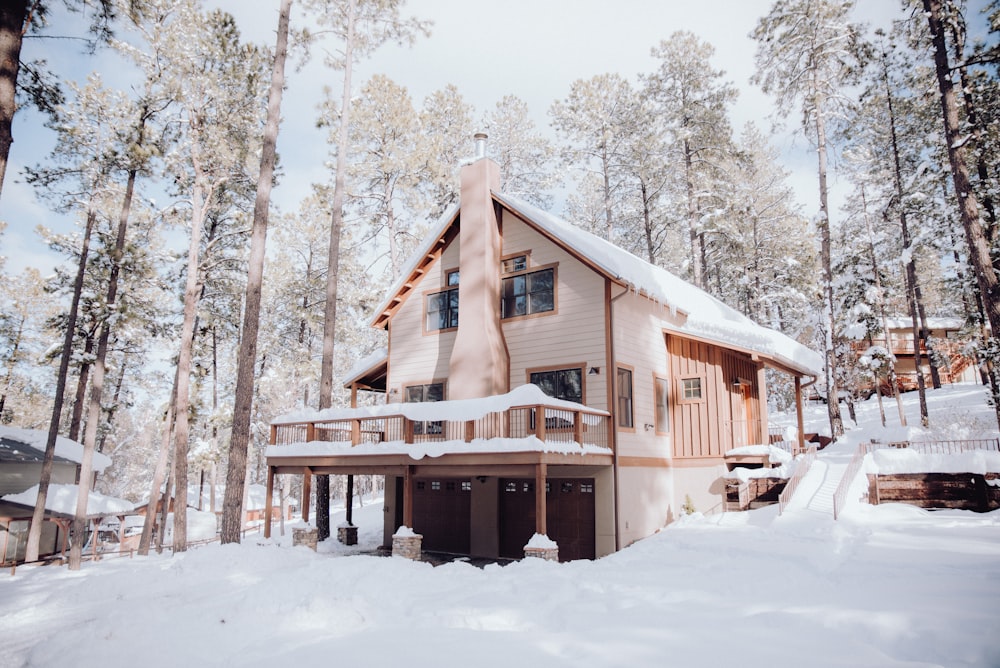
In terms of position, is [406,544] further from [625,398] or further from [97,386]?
[97,386]

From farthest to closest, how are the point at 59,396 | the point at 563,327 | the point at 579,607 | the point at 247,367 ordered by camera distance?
1. the point at 59,396
2. the point at 563,327
3. the point at 247,367
4. the point at 579,607

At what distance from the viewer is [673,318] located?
16.0 metres

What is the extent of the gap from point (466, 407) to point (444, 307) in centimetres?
486

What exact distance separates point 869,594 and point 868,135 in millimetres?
26554

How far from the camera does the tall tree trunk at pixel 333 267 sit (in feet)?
53.7

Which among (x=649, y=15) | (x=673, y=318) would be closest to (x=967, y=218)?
(x=673, y=318)

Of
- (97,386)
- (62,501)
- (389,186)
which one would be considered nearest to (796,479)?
(389,186)

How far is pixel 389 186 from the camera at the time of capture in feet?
72.0

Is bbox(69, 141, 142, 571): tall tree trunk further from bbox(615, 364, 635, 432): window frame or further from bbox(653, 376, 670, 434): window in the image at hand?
bbox(653, 376, 670, 434): window

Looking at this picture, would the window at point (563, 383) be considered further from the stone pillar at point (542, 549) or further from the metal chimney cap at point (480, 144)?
the metal chimney cap at point (480, 144)

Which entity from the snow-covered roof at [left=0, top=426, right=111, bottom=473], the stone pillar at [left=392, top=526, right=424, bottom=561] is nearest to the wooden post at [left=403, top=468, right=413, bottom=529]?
the stone pillar at [left=392, top=526, right=424, bottom=561]

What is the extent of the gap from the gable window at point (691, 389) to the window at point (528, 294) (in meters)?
4.42

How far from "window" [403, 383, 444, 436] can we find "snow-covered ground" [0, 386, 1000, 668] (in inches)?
172

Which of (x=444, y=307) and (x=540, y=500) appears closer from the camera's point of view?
(x=540, y=500)
